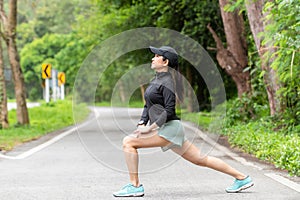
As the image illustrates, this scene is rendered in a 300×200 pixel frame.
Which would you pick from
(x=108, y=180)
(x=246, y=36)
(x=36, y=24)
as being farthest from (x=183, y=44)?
(x=36, y=24)

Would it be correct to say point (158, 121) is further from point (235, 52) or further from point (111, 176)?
point (235, 52)

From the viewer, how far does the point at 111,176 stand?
32.0ft

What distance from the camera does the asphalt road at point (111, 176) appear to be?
795 centimetres

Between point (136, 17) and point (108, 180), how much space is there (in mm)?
22182

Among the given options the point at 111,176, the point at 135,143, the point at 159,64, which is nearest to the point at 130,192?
the point at 135,143

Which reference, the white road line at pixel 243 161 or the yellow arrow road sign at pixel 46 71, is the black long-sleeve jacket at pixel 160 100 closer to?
the white road line at pixel 243 161

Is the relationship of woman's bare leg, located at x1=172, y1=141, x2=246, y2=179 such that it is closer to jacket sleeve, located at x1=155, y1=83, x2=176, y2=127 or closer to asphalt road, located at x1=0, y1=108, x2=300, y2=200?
asphalt road, located at x1=0, y1=108, x2=300, y2=200

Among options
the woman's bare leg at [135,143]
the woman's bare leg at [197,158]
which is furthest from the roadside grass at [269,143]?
the woman's bare leg at [135,143]

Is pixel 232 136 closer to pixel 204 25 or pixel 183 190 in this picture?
pixel 183 190

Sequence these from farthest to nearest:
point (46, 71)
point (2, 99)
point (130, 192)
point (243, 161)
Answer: point (46, 71)
point (2, 99)
point (243, 161)
point (130, 192)

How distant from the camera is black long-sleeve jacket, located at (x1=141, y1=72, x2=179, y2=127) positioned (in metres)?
7.47

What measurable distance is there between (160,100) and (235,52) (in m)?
12.7

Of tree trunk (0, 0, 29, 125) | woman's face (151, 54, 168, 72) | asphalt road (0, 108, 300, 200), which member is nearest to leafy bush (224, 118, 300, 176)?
asphalt road (0, 108, 300, 200)

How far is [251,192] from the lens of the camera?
316 inches
